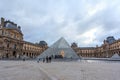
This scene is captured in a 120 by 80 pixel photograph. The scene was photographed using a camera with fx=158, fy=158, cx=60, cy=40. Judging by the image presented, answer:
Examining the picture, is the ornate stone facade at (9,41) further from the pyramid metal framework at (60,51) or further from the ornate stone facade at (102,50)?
the ornate stone facade at (102,50)

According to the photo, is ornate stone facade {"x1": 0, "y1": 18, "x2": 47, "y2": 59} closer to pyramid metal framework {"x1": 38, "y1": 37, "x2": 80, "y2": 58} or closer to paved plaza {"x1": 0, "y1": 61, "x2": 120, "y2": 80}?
pyramid metal framework {"x1": 38, "y1": 37, "x2": 80, "y2": 58}

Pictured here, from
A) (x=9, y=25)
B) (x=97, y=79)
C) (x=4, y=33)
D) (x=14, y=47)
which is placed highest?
(x=9, y=25)

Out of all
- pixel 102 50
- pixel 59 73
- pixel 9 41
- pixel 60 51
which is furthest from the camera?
pixel 102 50

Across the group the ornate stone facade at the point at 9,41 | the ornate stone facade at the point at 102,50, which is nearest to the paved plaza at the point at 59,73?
the ornate stone facade at the point at 9,41

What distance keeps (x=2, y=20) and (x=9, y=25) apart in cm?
377

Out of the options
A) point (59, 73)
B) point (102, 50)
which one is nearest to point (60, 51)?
point (59, 73)

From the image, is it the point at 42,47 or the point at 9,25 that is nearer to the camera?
the point at 9,25

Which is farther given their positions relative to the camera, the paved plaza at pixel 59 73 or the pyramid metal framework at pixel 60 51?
the pyramid metal framework at pixel 60 51

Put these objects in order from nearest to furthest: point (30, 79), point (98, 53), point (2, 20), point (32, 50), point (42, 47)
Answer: point (30, 79), point (2, 20), point (32, 50), point (42, 47), point (98, 53)

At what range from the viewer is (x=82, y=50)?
14200cm

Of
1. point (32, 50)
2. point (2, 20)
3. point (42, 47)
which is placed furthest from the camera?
point (42, 47)

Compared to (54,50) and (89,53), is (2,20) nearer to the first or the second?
(54,50)

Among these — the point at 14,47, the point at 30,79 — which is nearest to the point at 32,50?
the point at 14,47

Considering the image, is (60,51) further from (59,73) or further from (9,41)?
(59,73)
